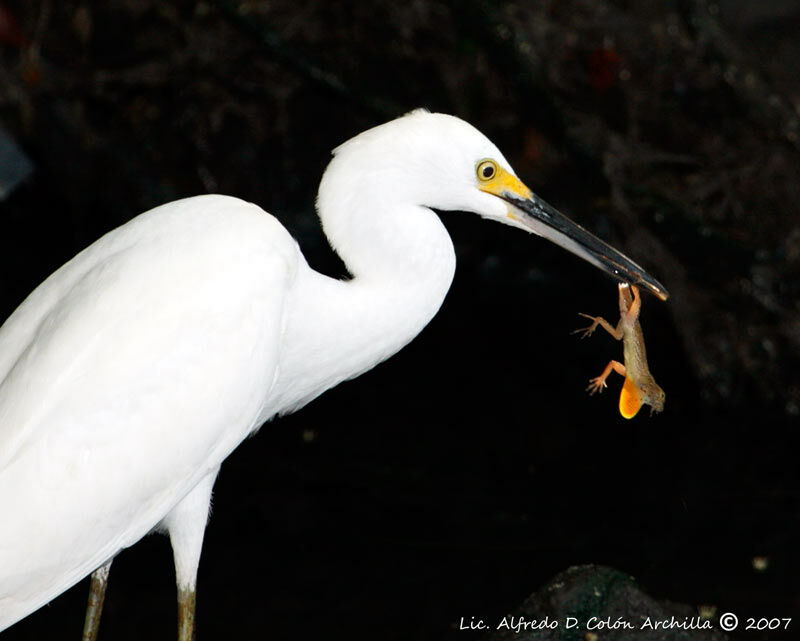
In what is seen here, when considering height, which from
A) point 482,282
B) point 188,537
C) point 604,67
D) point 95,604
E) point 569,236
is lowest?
point 482,282

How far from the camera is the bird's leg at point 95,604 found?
3.38 metres

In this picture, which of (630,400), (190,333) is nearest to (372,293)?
(190,333)

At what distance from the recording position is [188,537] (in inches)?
130

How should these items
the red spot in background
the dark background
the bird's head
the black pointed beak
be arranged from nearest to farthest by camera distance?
the bird's head → the black pointed beak → the dark background → the red spot in background

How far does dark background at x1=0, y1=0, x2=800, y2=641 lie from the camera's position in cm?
462

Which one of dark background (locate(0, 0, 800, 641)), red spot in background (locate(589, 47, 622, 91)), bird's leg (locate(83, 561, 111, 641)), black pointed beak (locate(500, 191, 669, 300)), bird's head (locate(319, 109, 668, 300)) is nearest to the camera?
bird's head (locate(319, 109, 668, 300))

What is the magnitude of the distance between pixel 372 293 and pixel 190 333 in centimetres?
54

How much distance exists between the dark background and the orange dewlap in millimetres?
1091

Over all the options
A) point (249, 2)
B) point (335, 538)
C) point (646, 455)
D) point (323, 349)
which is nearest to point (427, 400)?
point (646, 455)

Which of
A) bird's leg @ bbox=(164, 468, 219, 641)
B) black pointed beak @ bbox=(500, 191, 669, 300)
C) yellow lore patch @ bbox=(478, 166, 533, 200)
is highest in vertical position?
yellow lore patch @ bbox=(478, 166, 533, 200)

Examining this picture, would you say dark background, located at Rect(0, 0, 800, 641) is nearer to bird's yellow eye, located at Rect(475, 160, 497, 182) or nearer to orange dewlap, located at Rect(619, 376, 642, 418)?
orange dewlap, located at Rect(619, 376, 642, 418)

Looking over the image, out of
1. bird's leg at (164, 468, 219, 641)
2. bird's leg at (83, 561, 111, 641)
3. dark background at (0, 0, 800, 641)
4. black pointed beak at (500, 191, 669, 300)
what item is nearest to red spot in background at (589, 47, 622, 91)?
dark background at (0, 0, 800, 641)

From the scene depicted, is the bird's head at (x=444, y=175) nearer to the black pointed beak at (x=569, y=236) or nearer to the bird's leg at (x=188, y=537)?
the black pointed beak at (x=569, y=236)

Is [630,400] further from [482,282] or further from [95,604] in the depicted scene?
[482,282]
